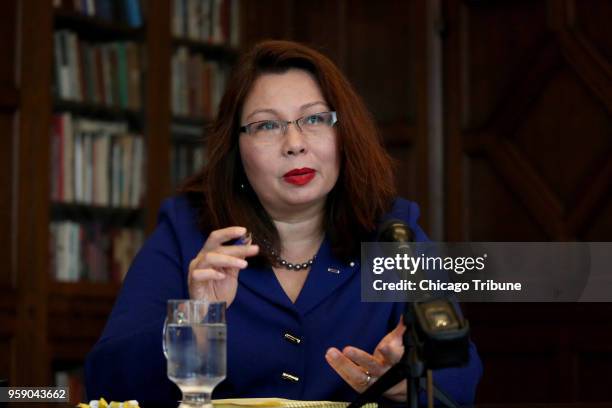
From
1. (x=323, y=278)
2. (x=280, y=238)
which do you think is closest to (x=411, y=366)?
(x=323, y=278)

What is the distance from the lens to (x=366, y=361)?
1546 millimetres

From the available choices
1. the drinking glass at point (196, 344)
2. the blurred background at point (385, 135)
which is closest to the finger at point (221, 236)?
the drinking glass at point (196, 344)

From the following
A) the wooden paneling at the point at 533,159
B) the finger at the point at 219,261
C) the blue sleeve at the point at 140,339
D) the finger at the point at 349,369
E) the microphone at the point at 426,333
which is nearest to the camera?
the microphone at the point at 426,333

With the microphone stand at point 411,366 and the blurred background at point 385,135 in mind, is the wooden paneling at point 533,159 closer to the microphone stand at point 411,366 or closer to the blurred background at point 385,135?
the blurred background at point 385,135

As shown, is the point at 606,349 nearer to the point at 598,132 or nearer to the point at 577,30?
the point at 598,132

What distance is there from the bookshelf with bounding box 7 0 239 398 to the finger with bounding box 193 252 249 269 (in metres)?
2.01

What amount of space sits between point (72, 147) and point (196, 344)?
93.3 inches

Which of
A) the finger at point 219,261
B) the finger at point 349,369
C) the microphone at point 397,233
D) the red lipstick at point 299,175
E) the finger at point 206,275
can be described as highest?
the red lipstick at point 299,175

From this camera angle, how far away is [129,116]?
377cm

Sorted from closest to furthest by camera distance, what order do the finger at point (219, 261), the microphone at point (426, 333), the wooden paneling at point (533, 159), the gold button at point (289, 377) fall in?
the microphone at point (426, 333)
the finger at point (219, 261)
the gold button at point (289, 377)
the wooden paneling at point (533, 159)

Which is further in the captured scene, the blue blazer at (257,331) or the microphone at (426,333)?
the blue blazer at (257,331)

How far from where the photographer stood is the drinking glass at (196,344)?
129 centimetres

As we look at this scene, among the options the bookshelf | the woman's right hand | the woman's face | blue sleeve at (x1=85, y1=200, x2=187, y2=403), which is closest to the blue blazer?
blue sleeve at (x1=85, y1=200, x2=187, y2=403)

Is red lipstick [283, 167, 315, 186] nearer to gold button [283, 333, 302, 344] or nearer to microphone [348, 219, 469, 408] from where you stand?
gold button [283, 333, 302, 344]
